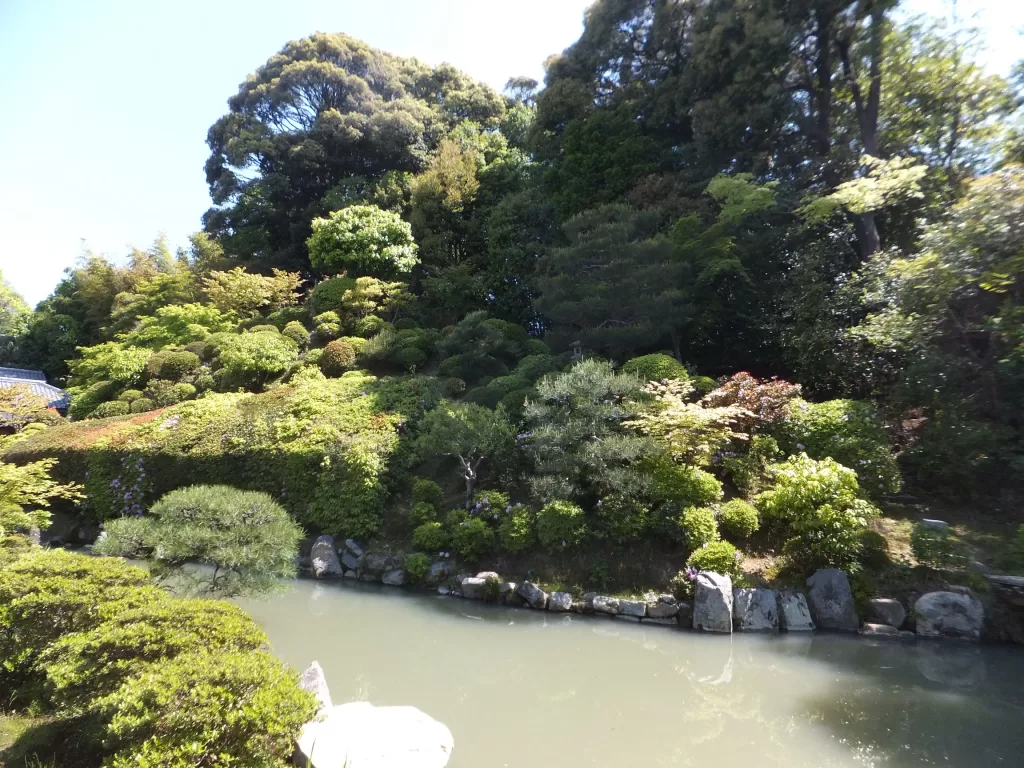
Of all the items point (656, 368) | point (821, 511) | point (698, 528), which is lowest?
point (698, 528)

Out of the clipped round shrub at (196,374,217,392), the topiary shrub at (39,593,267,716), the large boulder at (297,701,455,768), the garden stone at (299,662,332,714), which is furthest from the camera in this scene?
the clipped round shrub at (196,374,217,392)

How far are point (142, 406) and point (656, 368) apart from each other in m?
10.5

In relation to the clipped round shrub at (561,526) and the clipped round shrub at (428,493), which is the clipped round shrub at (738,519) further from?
the clipped round shrub at (428,493)

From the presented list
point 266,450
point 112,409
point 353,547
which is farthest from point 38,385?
point 353,547

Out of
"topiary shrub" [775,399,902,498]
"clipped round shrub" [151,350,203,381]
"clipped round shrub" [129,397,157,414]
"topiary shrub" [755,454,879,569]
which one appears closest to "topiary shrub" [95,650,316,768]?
"topiary shrub" [755,454,879,569]

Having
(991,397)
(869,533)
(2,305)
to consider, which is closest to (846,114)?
(991,397)

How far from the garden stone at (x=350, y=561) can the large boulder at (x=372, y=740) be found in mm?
3999

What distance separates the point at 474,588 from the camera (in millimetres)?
6227

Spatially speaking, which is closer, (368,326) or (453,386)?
(453,386)

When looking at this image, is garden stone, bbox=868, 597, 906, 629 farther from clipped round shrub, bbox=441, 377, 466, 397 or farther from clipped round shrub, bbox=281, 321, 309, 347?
clipped round shrub, bbox=281, 321, 309, 347

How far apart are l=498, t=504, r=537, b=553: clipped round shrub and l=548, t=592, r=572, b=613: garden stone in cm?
71

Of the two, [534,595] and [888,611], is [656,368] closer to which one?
[534,595]

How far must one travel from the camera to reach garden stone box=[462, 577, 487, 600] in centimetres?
618

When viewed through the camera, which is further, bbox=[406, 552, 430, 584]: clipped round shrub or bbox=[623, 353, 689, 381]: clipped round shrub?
bbox=[623, 353, 689, 381]: clipped round shrub
